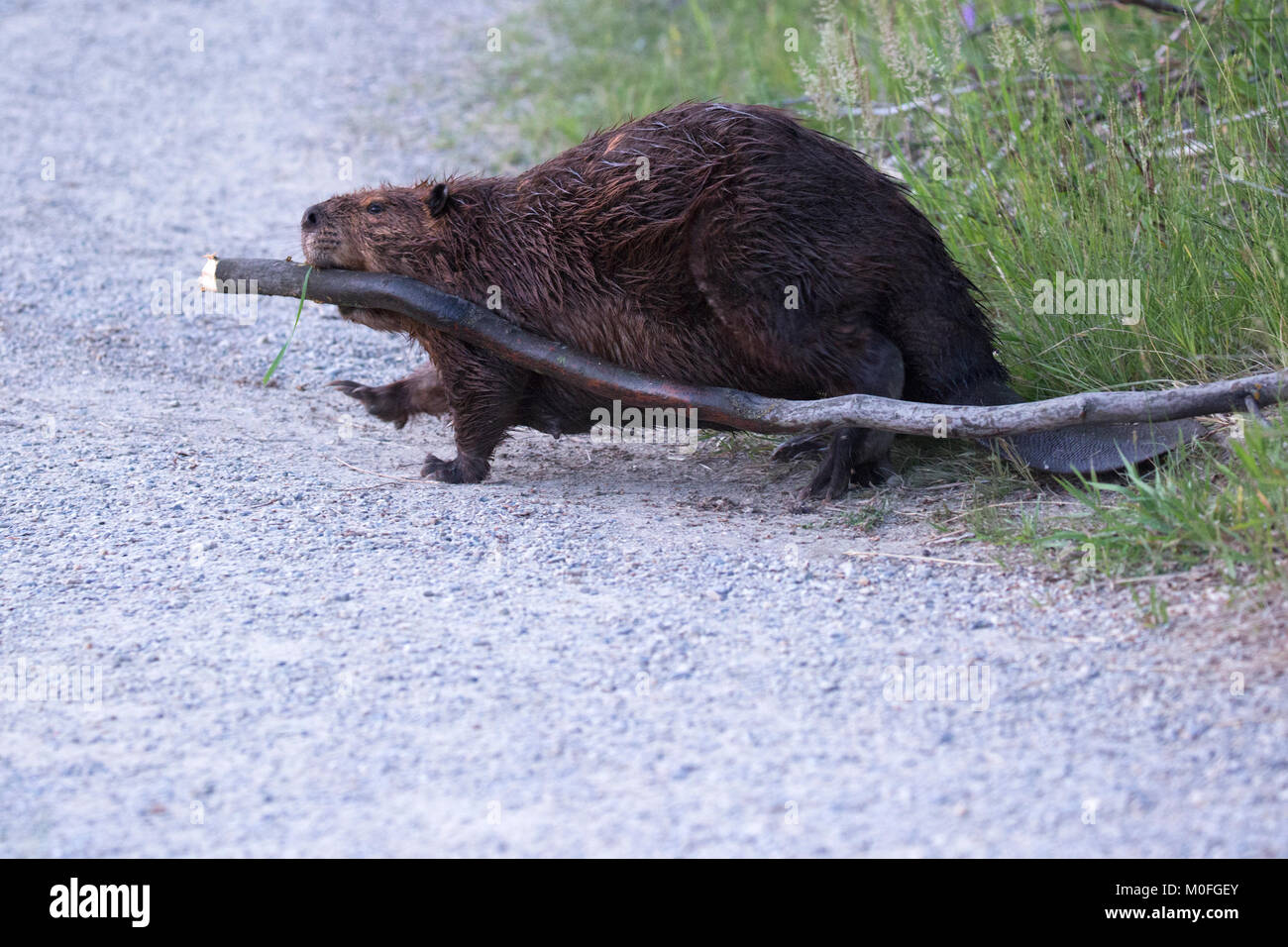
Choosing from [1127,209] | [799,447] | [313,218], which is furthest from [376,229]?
[1127,209]

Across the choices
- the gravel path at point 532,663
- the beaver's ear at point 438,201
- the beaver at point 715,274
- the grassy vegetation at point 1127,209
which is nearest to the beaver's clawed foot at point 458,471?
the beaver at point 715,274

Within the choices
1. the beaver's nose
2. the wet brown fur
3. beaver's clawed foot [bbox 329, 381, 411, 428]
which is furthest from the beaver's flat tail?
the beaver's nose

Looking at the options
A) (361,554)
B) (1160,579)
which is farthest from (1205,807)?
(361,554)

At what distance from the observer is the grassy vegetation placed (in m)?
3.25

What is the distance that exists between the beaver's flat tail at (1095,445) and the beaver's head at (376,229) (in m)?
1.97

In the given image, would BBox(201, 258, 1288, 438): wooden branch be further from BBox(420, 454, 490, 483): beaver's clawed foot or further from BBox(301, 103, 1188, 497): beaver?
BBox(420, 454, 490, 483): beaver's clawed foot

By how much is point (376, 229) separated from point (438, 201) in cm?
24

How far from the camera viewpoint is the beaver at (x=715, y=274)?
Result: 3.91 metres

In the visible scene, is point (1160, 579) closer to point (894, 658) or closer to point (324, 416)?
point (894, 658)

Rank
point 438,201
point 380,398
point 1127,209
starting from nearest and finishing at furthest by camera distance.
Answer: point 438,201 < point 1127,209 < point 380,398

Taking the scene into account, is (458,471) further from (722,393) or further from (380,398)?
(722,393)

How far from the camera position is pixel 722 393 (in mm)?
4047

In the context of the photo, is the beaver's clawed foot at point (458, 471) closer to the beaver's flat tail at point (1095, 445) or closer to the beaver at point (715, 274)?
the beaver at point (715, 274)

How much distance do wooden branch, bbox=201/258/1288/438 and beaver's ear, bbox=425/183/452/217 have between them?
26 cm
